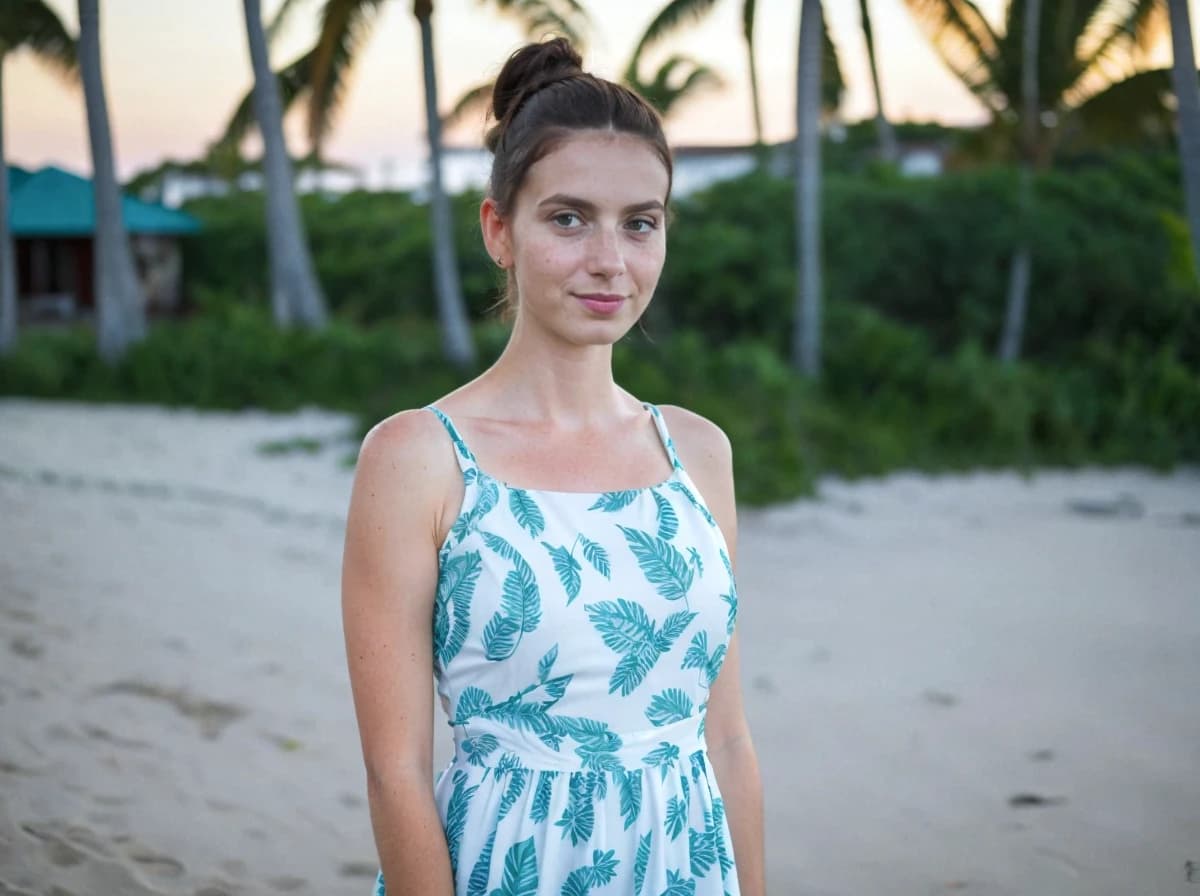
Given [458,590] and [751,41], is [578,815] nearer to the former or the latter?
[458,590]

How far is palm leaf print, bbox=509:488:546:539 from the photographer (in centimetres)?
163

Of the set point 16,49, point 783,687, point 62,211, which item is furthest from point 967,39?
point 62,211

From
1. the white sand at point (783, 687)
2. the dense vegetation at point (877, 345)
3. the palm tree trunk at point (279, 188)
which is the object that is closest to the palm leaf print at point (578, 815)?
the white sand at point (783, 687)

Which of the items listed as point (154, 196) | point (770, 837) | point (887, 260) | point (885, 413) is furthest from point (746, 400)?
point (154, 196)

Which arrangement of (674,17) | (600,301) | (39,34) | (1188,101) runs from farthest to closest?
(39,34), (674,17), (1188,101), (600,301)

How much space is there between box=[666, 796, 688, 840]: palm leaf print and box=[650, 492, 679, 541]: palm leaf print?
392mm

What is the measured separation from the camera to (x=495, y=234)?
1793 millimetres

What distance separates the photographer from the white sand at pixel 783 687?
391 centimetres

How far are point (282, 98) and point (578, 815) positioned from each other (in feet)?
50.4

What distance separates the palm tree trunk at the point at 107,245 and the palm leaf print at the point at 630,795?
14306 millimetres

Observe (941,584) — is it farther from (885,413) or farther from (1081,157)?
(1081,157)

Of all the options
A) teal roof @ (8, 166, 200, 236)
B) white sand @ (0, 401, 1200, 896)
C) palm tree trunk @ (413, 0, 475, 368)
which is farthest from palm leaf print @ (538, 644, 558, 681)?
teal roof @ (8, 166, 200, 236)

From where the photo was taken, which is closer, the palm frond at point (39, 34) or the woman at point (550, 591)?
the woman at point (550, 591)

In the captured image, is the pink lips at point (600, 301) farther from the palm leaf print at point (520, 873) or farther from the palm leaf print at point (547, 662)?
the palm leaf print at point (520, 873)
